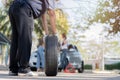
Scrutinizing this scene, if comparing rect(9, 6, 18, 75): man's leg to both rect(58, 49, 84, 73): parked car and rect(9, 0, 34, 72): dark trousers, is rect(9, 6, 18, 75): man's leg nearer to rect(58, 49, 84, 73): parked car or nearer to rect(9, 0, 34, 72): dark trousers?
rect(9, 0, 34, 72): dark trousers

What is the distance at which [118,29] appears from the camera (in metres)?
33.5

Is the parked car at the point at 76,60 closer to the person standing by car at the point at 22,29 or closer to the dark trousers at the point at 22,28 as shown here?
the person standing by car at the point at 22,29

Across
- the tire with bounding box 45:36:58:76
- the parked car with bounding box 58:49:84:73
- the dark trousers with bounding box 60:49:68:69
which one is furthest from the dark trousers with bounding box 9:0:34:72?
the parked car with bounding box 58:49:84:73

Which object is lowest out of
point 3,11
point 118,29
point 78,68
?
point 78,68

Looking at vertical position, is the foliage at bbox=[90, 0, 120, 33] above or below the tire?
above

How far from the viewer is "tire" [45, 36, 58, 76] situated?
6.45 meters

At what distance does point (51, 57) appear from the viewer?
21.2 feet

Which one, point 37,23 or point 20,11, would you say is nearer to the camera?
point 20,11

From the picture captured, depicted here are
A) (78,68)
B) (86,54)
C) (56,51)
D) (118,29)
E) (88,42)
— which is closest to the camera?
(56,51)

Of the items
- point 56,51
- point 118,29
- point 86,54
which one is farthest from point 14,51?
point 86,54

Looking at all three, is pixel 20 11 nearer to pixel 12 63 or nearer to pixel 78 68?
pixel 12 63

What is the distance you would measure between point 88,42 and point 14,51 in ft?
277

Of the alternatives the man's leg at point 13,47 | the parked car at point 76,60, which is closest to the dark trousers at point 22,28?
the man's leg at point 13,47

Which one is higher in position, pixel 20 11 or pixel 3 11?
pixel 3 11
